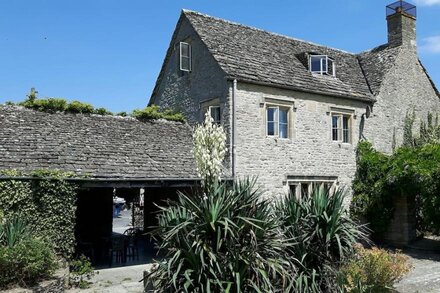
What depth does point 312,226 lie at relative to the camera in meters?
8.88

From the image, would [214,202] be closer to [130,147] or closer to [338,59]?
[130,147]

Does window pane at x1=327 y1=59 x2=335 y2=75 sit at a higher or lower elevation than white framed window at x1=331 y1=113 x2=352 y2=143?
higher

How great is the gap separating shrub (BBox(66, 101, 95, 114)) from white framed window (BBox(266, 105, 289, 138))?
669 centimetres

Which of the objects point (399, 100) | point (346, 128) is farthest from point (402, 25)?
point (346, 128)

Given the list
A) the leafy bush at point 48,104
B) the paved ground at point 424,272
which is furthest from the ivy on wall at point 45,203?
the paved ground at point 424,272

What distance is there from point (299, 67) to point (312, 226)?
1069cm

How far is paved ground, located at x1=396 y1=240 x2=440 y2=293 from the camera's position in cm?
1003

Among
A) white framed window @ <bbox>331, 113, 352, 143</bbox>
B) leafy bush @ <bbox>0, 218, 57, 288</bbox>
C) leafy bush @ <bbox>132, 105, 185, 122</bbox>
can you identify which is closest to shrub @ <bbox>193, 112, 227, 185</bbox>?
leafy bush @ <bbox>0, 218, 57, 288</bbox>

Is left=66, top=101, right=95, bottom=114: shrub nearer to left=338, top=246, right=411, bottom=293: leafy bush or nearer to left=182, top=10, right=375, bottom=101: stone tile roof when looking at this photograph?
left=182, top=10, right=375, bottom=101: stone tile roof

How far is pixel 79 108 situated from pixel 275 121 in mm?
7376

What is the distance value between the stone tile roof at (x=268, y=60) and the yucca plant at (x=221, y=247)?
26.2 ft

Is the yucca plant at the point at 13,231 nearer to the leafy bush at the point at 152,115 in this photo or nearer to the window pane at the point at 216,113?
the leafy bush at the point at 152,115

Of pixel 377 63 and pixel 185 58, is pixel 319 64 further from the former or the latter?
pixel 185 58

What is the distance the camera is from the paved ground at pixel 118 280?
1014 centimetres
